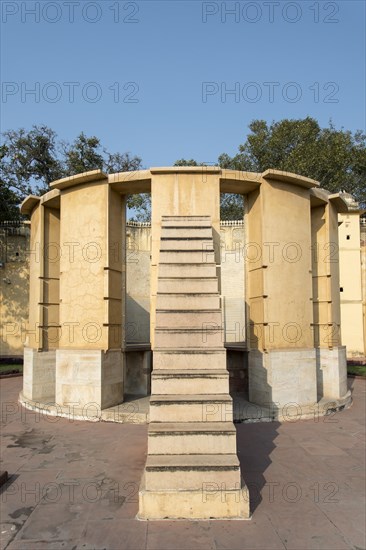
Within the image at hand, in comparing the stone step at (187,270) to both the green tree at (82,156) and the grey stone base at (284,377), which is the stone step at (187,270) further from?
the green tree at (82,156)

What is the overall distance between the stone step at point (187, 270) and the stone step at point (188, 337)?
1.22 meters

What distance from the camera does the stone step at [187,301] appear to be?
263 inches

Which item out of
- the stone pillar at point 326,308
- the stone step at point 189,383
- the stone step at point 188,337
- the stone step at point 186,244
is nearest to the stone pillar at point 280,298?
the stone pillar at point 326,308

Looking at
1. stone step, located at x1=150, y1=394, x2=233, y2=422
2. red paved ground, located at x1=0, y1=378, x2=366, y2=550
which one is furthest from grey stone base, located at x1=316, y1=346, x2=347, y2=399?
stone step, located at x1=150, y1=394, x2=233, y2=422

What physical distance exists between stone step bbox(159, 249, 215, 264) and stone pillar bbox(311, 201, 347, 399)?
535 centimetres

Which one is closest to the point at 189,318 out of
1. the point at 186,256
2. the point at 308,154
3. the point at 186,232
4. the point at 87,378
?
the point at 186,256

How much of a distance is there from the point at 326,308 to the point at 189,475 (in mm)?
8019

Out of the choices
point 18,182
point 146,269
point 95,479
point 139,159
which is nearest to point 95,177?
point 95,479

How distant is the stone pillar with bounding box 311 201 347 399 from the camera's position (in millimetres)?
11328

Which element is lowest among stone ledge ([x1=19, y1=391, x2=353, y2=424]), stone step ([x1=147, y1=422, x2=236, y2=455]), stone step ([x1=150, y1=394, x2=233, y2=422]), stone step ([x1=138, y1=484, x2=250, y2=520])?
stone ledge ([x1=19, y1=391, x2=353, y2=424])

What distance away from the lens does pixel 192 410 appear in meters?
5.38

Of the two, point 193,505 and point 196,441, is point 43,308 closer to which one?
point 196,441

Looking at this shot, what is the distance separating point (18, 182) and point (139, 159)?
10.3m

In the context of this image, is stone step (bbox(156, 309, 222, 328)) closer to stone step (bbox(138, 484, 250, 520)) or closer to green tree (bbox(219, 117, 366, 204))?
stone step (bbox(138, 484, 250, 520))
